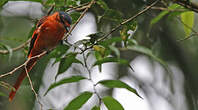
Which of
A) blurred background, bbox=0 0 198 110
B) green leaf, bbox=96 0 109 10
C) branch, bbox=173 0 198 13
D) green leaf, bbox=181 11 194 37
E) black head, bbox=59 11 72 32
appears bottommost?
blurred background, bbox=0 0 198 110

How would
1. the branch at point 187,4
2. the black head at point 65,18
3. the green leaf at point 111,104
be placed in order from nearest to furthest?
the branch at point 187,4 → the green leaf at point 111,104 → the black head at point 65,18

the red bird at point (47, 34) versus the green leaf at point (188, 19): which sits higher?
the green leaf at point (188, 19)

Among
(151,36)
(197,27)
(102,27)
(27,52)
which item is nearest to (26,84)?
(27,52)

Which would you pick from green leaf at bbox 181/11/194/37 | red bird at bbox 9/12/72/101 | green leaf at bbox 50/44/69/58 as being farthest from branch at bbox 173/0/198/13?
red bird at bbox 9/12/72/101

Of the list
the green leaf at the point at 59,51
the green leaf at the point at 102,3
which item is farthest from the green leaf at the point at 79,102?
the green leaf at the point at 102,3

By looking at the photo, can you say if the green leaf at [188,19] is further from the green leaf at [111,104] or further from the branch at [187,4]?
the green leaf at [111,104]

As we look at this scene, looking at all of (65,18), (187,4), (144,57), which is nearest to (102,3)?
(65,18)

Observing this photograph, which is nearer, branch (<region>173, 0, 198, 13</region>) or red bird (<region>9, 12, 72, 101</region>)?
branch (<region>173, 0, 198, 13</region>)

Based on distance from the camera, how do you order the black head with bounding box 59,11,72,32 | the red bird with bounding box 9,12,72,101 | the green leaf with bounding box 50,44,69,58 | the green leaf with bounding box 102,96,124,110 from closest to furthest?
the green leaf with bounding box 102,96,124,110 < the green leaf with bounding box 50,44,69,58 < the black head with bounding box 59,11,72,32 < the red bird with bounding box 9,12,72,101

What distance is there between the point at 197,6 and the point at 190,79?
56.6 inches

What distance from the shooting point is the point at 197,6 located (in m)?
1.24

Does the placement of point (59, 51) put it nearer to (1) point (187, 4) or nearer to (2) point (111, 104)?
(2) point (111, 104)

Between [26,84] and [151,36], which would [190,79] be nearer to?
[151,36]

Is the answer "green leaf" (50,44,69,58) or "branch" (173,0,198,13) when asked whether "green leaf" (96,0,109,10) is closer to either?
"green leaf" (50,44,69,58)
